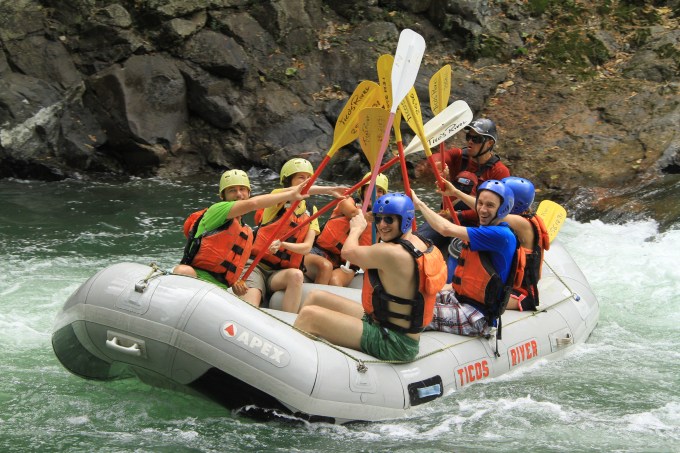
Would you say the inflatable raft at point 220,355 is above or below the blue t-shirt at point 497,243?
below

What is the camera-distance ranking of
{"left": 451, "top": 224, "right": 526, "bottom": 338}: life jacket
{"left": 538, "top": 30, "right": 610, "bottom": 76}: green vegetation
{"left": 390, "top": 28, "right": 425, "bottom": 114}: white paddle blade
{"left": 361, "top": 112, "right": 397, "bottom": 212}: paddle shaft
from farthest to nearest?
{"left": 538, "top": 30, "right": 610, "bottom": 76}: green vegetation < {"left": 390, "top": 28, "right": 425, "bottom": 114}: white paddle blade < {"left": 361, "top": 112, "right": 397, "bottom": 212}: paddle shaft < {"left": 451, "top": 224, "right": 526, "bottom": 338}: life jacket

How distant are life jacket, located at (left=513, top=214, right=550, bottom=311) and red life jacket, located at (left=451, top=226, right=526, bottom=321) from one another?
28 cm

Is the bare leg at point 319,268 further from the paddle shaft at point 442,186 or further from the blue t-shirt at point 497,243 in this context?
the blue t-shirt at point 497,243

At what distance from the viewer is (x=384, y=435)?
16.0 ft

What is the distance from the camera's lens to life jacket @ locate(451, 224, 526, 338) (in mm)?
5414

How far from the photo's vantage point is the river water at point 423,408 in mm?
4816

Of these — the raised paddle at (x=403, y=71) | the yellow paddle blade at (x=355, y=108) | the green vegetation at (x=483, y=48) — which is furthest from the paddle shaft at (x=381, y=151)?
the green vegetation at (x=483, y=48)

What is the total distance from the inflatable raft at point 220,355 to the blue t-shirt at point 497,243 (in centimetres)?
72

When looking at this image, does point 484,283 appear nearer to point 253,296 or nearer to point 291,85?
point 253,296

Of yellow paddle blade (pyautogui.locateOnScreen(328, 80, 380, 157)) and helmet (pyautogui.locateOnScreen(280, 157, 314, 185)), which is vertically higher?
yellow paddle blade (pyautogui.locateOnScreen(328, 80, 380, 157))

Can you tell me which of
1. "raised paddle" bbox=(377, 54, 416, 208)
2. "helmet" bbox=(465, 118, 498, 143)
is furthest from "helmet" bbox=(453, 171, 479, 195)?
"raised paddle" bbox=(377, 54, 416, 208)

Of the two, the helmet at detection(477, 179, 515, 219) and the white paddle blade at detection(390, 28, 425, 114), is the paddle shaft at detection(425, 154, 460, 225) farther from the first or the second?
the helmet at detection(477, 179, 515, 219)

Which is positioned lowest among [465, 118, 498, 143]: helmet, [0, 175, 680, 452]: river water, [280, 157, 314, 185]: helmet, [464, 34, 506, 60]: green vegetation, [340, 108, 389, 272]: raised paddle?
[0, 175, 680, 452]: river water

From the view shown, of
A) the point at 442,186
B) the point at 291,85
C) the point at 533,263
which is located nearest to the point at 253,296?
the point at 442,186
